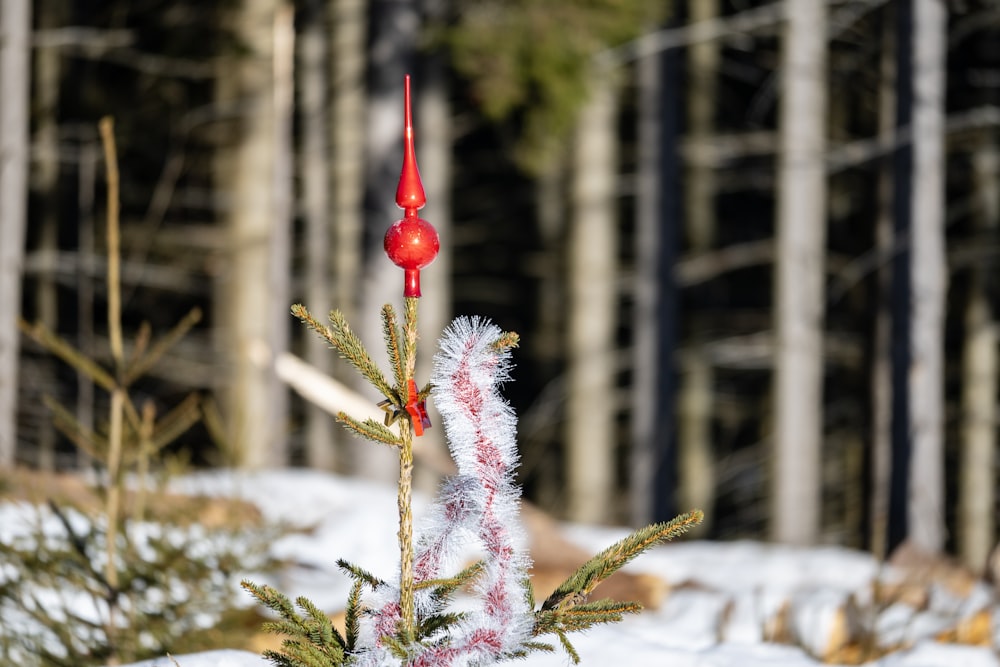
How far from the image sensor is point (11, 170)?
27.2 ft

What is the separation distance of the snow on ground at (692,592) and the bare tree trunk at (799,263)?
1581 mm

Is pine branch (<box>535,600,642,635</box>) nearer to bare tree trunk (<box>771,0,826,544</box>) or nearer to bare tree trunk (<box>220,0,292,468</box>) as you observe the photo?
bare tree trunk (<box>771,0,826,544</box>)

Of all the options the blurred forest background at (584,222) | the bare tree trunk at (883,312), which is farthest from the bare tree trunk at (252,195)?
the bare tree trunk at (883,312)

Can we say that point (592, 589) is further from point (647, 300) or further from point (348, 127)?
point (348, 127)

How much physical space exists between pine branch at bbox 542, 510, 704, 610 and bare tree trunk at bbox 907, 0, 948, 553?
5.68 meters

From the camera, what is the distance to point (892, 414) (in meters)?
7.29

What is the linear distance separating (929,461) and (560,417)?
378 inches

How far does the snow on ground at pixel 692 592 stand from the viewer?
9.84 feet

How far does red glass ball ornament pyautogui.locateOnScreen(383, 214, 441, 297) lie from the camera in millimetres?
1866

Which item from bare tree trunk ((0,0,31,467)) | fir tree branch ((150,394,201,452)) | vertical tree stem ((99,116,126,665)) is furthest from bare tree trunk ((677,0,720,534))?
vertical tree stem ((99,116,126,665))

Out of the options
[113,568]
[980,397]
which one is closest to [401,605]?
[113,568]

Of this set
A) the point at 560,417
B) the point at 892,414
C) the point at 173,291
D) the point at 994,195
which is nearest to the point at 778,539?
the point at 892,414

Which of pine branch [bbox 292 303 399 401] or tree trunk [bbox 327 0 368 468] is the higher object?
tree trunk [bbox 327 0 368 468]

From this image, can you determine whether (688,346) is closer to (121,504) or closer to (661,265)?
(661,265)
